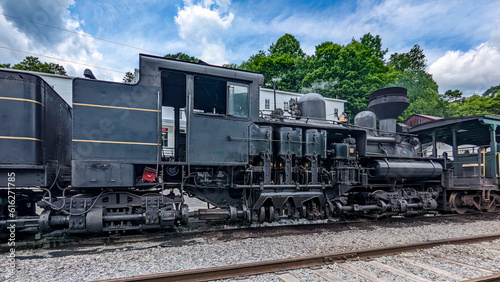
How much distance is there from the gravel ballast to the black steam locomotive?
0.55m

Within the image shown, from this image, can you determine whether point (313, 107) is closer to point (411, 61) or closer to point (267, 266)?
point (267, 266)

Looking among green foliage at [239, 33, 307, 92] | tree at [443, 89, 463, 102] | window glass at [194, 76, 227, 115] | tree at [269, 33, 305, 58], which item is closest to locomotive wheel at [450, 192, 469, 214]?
window glass at [194, 76, 227, 115]

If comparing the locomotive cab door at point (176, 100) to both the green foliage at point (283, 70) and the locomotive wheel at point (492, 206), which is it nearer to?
the locomotive wheel at point (492, 206)

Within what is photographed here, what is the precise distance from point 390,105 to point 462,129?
3.06 m

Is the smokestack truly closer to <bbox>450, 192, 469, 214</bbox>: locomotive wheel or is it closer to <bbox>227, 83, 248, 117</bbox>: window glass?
<bbox>450, 192, 469, 214</bbox>: locomotive wheel

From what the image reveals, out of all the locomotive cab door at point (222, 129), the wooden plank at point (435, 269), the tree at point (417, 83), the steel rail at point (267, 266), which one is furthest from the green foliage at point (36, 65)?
the tree at point (417, 83)

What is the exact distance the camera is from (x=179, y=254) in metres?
4.98

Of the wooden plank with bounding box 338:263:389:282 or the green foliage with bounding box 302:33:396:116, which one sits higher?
the green foliage with bounding box 302:33:396:116

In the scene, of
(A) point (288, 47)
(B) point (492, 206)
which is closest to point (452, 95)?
(A) point (288, 47)

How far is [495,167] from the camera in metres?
9.83

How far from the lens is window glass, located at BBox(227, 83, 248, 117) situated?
249 inches

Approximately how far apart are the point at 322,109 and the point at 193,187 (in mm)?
4661

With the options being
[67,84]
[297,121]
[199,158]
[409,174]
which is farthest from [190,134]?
[67,84]

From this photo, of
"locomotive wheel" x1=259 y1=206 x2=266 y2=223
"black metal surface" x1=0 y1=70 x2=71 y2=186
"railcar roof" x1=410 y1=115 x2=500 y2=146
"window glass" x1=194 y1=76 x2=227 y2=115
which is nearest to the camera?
"black metal surface" x1=0 y1=70 x2=71 y2=186
